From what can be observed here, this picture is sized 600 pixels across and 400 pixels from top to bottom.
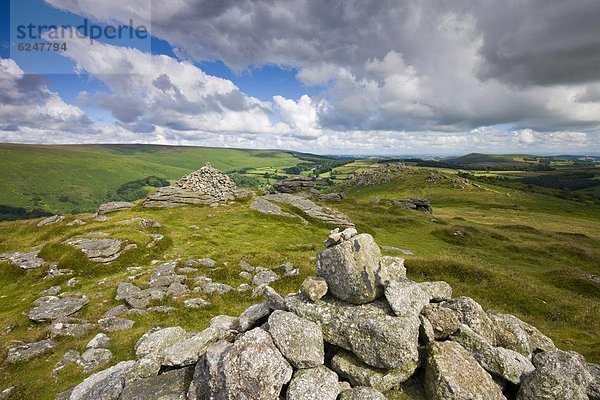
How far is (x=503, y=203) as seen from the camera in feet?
522

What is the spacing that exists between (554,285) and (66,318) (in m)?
53.4

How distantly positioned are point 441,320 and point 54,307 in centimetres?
3041

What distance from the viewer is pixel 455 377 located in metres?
11.7

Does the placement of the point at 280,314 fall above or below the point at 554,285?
above

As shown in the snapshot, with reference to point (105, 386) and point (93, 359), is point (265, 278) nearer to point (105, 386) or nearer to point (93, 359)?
point (93, 359)

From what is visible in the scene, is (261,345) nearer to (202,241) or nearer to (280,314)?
(280,314)

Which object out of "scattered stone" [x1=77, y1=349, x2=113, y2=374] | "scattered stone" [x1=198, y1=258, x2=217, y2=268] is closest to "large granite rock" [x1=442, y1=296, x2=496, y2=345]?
"scattered stone" [x1=77, y1=349, x2=113, y2=374]

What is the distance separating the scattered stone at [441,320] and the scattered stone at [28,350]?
80.8ft

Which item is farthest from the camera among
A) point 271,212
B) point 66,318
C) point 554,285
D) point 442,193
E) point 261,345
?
point 442,193

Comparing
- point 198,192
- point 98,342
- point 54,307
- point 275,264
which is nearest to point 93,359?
point 98,342

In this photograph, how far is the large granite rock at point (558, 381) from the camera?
11344mm

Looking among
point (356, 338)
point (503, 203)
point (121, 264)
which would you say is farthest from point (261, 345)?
point (503, 203)

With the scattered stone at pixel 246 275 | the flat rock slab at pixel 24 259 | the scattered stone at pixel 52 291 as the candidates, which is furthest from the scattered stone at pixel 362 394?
the flat rock slab at pixel 24 259

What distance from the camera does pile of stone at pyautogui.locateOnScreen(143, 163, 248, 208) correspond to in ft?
223
